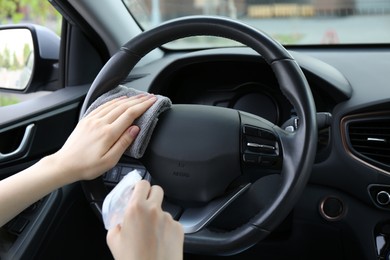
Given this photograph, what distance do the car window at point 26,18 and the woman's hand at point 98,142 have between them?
895 millimetres

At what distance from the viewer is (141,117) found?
1163mm

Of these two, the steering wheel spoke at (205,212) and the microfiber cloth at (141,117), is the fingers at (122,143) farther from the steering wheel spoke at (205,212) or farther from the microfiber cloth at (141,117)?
the steering wheel spoke at (205,212)

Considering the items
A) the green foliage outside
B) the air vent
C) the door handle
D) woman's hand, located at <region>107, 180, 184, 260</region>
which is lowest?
the door handle

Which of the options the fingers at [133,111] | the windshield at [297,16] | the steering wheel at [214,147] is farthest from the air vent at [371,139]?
the fingers at [133,111]

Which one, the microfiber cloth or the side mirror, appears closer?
the microfiber cloth

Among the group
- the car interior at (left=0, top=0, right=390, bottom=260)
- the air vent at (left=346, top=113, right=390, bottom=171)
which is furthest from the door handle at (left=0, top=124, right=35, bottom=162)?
the air vent at (left=346, top=113, right=390, bottom=171)

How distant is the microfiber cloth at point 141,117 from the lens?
3.82 ft

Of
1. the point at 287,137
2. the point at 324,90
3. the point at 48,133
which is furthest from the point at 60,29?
the point at 287,137

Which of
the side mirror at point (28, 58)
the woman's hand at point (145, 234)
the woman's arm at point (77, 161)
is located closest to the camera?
the woman's hand at point (145, 234)

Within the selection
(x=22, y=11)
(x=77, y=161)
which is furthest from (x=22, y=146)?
(x=22, y=11)

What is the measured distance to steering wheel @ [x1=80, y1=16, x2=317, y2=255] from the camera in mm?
1119

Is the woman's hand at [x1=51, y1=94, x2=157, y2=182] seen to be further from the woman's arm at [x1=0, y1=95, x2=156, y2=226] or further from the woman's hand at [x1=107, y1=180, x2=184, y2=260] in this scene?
the woman's hand at [x1=107, y1=180, x2=184, y2=260]

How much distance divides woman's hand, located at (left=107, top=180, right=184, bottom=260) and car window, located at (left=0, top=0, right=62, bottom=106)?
121 centimetres

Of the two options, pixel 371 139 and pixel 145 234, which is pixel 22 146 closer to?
pixel 145 234
